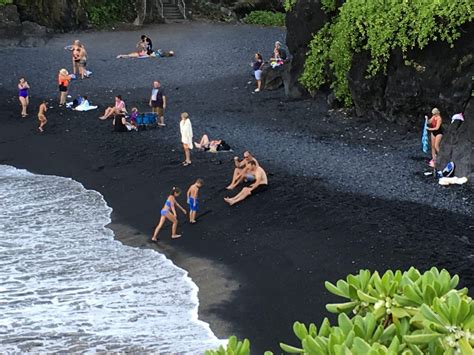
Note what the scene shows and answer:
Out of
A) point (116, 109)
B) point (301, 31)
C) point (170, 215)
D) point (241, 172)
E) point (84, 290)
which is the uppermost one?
point (301, 31)

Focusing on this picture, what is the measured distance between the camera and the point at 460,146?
57.7 feet

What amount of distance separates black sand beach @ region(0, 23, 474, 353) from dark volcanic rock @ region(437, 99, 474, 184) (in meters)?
0.71

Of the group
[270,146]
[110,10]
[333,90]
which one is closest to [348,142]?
[270,146]

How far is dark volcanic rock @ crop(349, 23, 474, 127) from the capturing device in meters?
19.5

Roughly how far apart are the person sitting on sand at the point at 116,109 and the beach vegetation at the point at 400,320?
64.1 feet

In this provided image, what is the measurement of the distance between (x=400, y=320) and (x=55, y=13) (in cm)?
3638

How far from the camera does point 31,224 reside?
17.2m

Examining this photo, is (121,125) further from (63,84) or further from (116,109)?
(63,84)

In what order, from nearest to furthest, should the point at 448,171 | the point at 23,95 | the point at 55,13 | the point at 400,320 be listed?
the point at 400,320 → the point at 448,171 → the point at 23,95 → the point at 55,13

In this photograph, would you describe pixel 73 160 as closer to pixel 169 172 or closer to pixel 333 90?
pixel 169 172

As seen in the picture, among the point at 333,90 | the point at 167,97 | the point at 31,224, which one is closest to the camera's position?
the point at 31,224

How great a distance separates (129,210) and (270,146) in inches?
198

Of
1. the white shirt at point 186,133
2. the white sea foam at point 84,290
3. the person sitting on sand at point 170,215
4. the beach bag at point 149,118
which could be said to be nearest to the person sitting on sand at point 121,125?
the beach bag at point 149,118

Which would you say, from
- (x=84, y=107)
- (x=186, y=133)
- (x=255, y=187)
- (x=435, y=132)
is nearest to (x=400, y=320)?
(x=255, y=187)
